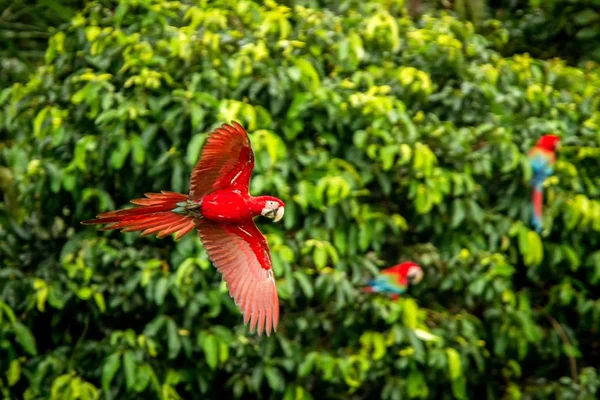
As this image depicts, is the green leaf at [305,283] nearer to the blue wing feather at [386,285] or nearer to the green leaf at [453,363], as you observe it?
the blue wing feather at [386,285]

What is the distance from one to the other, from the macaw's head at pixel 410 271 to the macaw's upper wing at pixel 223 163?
1.39m

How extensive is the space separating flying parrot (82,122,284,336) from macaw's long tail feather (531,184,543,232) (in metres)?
1.75

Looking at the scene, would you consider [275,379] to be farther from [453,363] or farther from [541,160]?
[541,160]

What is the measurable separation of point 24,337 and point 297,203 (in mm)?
1224

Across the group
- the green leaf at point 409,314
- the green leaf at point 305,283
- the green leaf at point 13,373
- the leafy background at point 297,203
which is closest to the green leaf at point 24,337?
the leafy background at point 297,203

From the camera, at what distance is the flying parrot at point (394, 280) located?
15.9 feet

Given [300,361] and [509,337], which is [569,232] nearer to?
[509,337]

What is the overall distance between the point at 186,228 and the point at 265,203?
0.28 metres

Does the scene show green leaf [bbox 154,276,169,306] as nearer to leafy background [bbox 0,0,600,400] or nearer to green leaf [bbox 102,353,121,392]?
leafy background [bbox 0,0,600,400]

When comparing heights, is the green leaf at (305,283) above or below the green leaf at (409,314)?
above

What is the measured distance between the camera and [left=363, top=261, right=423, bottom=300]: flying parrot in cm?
486

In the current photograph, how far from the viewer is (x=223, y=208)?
11.9 ft

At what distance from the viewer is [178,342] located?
187 inches

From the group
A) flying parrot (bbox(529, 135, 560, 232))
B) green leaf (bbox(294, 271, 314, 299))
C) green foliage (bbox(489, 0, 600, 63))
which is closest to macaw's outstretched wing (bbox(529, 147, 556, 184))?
flying parrot (bbox(529, 135, 560, 232))
